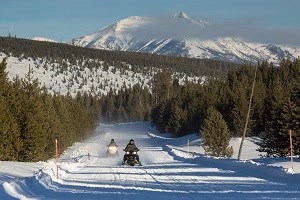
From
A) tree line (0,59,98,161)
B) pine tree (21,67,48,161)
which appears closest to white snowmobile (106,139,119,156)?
tree line (0,59,98,161)

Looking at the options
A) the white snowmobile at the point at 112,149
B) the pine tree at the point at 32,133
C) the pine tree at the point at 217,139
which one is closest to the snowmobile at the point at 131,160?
the pine tree at the point at 32,133

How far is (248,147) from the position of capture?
183ft

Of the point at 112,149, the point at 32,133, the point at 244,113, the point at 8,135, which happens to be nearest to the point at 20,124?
the point at 32,133

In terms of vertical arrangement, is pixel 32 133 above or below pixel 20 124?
below

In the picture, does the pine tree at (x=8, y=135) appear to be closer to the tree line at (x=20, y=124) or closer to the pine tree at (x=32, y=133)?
the tree line at (x=20, y=124)

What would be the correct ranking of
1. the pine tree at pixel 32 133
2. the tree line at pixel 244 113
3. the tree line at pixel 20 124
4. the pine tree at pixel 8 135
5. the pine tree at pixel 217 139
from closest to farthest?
the pine tree at pixel 8 135 < the tree line at pixel 20 124 < the pine tree at pixel 32 133 < the tree line at pixel 244 113 < the pine tree at pixel 217 139

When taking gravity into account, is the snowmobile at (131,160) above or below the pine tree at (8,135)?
below

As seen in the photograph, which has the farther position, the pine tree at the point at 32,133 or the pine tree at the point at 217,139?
the pine tree at the point at 217,139

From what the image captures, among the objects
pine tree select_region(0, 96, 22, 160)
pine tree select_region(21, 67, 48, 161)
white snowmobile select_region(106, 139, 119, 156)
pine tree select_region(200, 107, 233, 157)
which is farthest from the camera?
pine tree select_region(200, 107, 233, 157)

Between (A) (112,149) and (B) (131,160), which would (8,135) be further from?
(A) (112,149)

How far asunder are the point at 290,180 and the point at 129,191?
18.9 ft

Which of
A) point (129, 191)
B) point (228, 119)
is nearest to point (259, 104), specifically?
point (228, 119)

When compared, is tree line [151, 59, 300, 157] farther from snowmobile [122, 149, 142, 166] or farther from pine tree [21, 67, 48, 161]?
pine tree [21, 67, 48, 161]

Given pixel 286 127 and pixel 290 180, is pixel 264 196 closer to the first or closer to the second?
pixel 290 180
